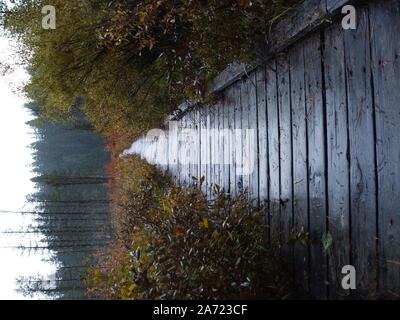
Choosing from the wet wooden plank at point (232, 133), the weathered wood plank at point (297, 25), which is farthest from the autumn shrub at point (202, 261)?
the weathered wood plank at point (297, 25)

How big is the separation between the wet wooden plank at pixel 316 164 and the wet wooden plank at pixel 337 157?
0.10 m

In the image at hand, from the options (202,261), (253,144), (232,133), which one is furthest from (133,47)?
(202,261)

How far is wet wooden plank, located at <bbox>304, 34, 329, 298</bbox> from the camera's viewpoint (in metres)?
3.52

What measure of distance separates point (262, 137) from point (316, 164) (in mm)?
1263

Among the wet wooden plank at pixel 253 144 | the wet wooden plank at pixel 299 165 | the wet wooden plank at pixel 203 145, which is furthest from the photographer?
the wet wooden plank at pixel 203 145

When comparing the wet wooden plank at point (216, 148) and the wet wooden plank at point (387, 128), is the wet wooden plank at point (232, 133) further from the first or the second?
the wet wooden plank at point (387, 128)

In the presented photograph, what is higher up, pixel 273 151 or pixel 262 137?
pixel 262 137

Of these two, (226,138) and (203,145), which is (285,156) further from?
(203,145)

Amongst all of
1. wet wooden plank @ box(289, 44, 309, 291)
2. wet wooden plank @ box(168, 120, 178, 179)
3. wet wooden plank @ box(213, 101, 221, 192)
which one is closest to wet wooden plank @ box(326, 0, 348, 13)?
wet wooden plank @ box(289, 44, 309, 291)

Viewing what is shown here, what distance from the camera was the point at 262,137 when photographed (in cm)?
486

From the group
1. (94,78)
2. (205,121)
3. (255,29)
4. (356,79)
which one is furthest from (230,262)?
(94,78)

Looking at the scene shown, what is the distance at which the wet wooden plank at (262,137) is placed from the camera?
4.73m

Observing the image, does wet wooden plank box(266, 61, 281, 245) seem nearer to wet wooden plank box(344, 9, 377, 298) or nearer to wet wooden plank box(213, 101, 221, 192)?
wet wooden plank box(344, 9, 377, 298)

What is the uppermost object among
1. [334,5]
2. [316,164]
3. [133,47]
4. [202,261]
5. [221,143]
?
[133,47]
